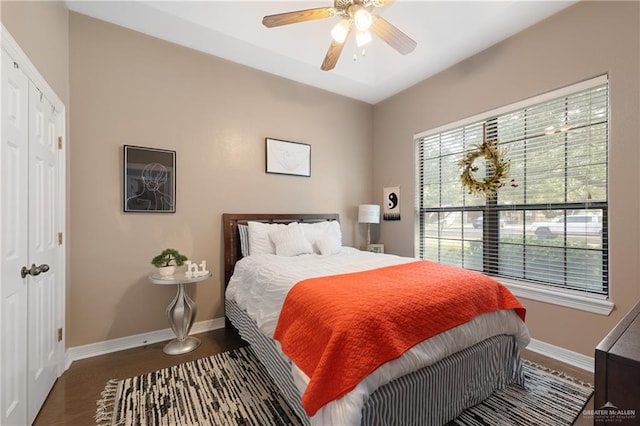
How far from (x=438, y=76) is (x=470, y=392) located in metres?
3.53

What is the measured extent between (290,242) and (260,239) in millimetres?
369

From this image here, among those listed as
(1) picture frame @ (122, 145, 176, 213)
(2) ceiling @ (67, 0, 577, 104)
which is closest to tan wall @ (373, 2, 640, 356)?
(2) ceiling @ (67, 0, 577, 104)

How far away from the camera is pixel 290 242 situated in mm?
3047

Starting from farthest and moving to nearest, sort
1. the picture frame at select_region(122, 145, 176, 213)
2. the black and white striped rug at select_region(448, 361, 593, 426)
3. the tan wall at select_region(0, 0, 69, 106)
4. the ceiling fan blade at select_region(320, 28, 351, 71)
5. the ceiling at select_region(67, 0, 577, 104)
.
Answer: the picture frame at select_region(122, 145, 176, 213) < the ceiling at select_region(67, 0, 577, 104) < the ceiling fan blade at select_region(320, 28, 351, 71) < the black and white striped rug at select_region(448, 361, 593, 426) < the tan wall at select_region(0, 0, 69, 106)

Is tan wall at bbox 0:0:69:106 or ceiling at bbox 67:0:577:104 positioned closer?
tan wall at bbox 0:0:69:106

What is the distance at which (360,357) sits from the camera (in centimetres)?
129

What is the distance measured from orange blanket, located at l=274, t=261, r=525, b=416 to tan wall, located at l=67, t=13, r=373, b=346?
6.07 ft

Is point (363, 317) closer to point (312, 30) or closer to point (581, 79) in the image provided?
point (581, 79)

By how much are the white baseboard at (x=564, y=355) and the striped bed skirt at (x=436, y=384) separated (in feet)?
2.51

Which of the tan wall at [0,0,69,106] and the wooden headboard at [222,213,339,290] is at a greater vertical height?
the tan wall at [0,0,69,106]

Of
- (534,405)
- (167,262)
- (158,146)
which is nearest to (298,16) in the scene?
(158,146)

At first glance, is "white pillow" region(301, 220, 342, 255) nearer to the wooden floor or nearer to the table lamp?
the table lamp

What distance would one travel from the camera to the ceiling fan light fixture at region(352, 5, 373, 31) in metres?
1.94

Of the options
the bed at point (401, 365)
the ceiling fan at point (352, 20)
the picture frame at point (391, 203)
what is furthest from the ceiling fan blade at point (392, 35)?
the picture frame at point (391, 203)
